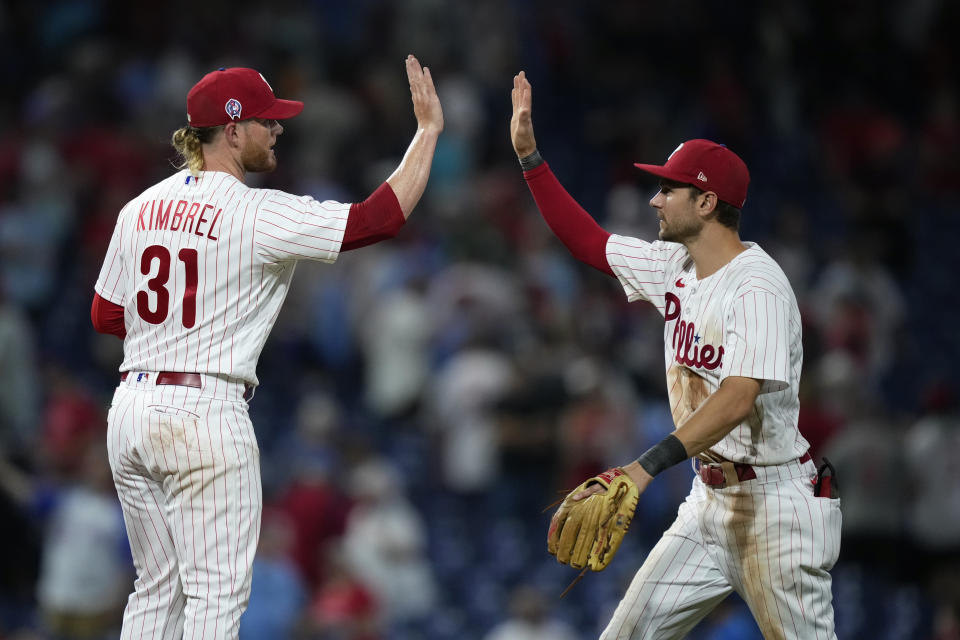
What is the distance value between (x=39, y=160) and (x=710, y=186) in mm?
8885

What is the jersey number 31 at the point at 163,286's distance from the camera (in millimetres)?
4418

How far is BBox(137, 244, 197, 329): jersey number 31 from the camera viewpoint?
174 inches

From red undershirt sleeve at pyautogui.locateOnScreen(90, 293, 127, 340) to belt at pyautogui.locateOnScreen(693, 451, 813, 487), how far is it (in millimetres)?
2104

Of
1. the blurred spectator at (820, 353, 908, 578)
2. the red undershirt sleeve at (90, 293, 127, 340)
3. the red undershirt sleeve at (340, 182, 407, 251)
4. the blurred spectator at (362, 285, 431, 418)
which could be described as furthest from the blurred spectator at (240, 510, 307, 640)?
the red undershirt sleeve at (340, 182, 407, 251)

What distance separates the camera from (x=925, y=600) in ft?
30.4

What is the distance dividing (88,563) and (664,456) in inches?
235

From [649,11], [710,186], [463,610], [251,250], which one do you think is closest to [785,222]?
[649,11]

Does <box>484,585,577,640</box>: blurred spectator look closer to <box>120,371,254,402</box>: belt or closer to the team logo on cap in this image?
<box>120,371,254,402</box>: belt

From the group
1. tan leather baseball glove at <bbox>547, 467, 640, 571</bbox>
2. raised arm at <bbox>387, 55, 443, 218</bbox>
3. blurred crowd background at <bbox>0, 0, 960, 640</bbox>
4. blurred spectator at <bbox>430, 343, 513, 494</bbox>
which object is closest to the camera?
tan leather baseball glove at <bbox>547, 467, 640, 571</bbox>

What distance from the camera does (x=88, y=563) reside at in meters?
9.15

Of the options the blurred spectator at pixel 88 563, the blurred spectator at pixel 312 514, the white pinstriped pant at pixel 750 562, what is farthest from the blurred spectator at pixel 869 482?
the blurred spectator at pixel 88 563

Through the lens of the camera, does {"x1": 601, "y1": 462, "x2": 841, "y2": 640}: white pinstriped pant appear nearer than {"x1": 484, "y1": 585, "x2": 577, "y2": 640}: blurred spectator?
Yes

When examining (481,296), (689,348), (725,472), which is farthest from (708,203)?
(481,296)

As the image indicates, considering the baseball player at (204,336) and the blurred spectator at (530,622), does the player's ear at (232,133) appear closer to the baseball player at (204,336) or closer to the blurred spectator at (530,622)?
the baseball player at (204,336)
